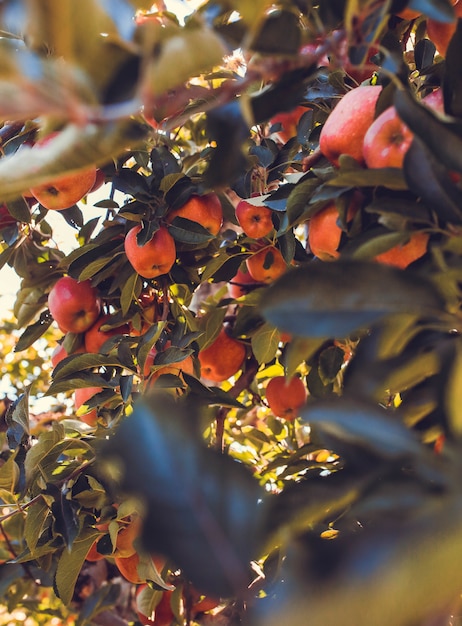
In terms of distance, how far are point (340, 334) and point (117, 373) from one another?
1032mm

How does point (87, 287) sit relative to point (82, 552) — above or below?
above

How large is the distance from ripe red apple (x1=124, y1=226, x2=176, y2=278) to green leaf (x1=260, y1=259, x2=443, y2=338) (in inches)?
35.0

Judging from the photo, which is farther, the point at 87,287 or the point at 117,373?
the point at 87,287

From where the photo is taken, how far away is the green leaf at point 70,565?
4.29ft

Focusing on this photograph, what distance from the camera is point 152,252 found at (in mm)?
1428

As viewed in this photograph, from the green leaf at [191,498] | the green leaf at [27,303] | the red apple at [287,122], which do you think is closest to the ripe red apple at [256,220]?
the red apple at [287,122]

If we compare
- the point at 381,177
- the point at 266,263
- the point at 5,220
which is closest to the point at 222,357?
the point at 266,263

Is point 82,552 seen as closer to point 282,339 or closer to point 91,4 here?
point 282,339

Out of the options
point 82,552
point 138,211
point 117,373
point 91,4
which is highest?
point 91,4

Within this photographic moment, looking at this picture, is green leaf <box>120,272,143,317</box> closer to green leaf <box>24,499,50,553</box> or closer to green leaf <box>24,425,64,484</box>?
green leaf <box>24,425,64,484</box>

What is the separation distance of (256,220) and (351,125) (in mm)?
490

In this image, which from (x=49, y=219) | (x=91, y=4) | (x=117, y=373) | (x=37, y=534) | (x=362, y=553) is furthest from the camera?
(x=49, y=219)

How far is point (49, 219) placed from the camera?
197 centimetres

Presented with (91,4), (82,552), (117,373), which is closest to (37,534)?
(82,552)
